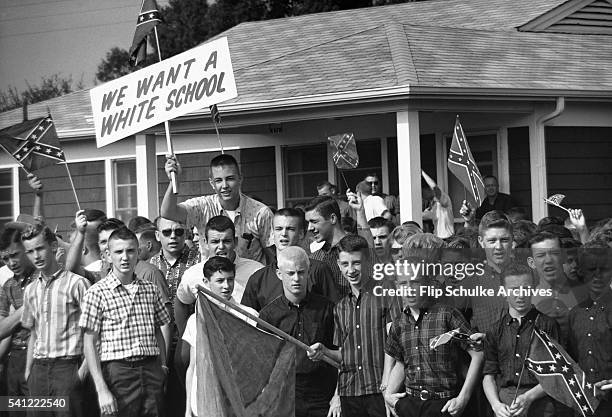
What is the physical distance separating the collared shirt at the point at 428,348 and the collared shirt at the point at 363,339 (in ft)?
0.68

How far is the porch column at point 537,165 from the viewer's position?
1600 cm

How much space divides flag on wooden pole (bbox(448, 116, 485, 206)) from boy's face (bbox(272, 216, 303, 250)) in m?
4.07

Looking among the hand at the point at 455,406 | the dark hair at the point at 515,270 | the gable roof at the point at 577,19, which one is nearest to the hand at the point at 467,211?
the dark hair at the point at 515,270

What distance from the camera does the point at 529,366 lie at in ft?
22.2

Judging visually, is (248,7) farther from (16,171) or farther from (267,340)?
(267,340)

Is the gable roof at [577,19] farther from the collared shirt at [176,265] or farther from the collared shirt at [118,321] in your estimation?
the collared shirt at [118,321]

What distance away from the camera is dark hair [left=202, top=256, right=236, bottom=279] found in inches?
309

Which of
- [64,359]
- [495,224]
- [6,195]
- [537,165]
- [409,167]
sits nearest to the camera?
[495,224]

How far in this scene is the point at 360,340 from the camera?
738 centimetres

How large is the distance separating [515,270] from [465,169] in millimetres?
5631

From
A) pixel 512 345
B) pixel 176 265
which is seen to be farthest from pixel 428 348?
pixel 176 265

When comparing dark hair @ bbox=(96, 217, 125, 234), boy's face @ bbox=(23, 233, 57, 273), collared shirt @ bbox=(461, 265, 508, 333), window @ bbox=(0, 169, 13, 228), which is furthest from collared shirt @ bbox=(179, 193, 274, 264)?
window @ bbox=(0, 169, 13, 228)

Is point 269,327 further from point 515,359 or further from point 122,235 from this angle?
point 515,359

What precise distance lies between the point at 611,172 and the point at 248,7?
78.3ft
